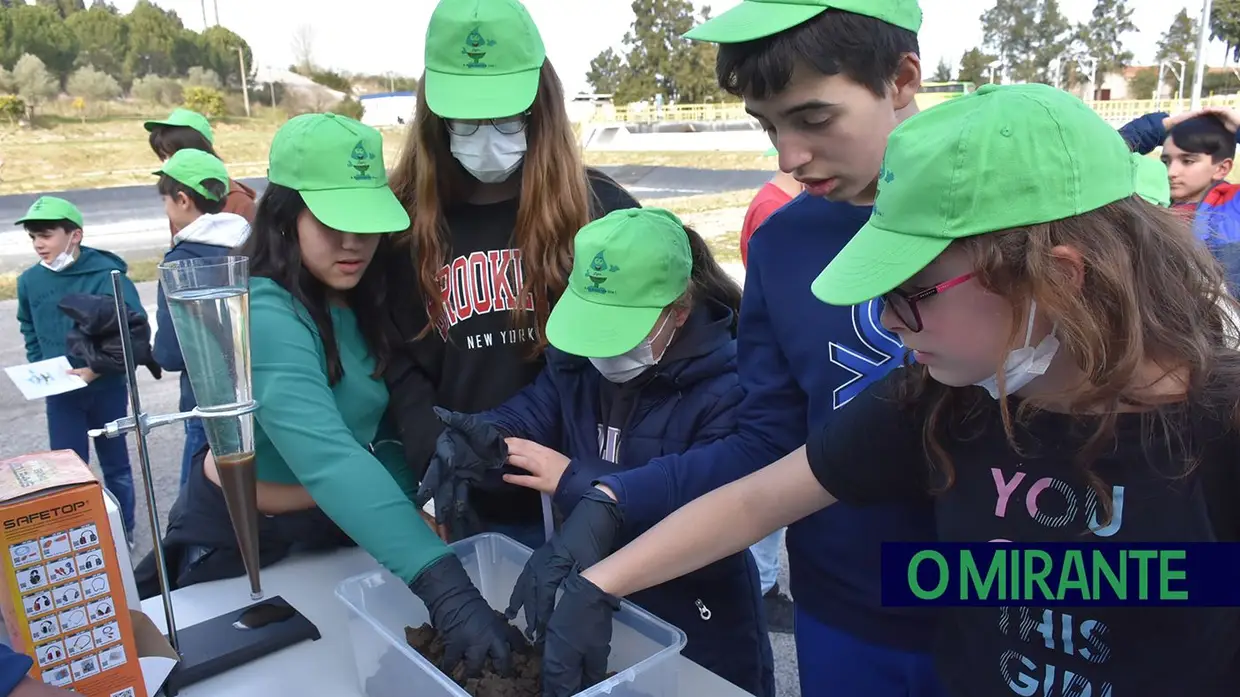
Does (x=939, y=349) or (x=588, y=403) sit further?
(x=588, y=403)

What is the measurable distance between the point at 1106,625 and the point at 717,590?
2.42 ft

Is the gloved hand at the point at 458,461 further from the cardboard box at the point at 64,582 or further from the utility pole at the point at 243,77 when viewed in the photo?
the utility pole at the point at 243,77

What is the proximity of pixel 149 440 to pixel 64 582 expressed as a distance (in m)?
3.67

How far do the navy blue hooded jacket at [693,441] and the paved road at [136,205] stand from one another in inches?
267

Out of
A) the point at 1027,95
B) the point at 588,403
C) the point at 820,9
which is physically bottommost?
the point at 588,403

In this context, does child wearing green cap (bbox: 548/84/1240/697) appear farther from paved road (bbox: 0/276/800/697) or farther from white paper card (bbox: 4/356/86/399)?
paved road (bbox: 0/276/800/697)

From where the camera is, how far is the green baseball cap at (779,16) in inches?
43.3

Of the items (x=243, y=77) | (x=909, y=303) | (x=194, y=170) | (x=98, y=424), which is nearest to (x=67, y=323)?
(x=98, y=424)

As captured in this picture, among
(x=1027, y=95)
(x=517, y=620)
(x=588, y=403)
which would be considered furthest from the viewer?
(x=588, y=403)

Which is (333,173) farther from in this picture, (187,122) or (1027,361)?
(187,122)

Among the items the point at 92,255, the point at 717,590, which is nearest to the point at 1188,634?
the point at 717,590

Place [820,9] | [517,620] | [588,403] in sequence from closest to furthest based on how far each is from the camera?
[820,9]
[517,620]
[588,403]

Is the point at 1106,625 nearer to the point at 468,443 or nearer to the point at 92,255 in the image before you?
the point at 468,443

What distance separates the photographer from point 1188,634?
80 centimetres
